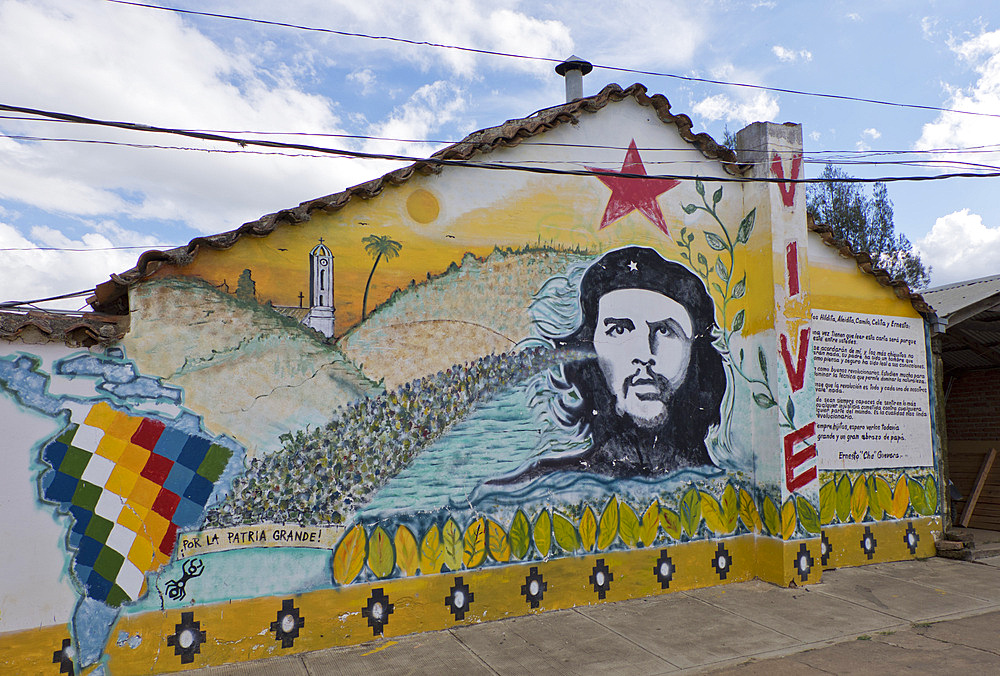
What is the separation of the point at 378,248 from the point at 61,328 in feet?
8.32

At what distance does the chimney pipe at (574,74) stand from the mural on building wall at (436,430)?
4.37ft

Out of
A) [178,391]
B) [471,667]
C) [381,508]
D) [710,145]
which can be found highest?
[710,145]

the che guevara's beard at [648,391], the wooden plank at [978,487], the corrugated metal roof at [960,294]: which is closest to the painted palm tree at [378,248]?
the che guevara's beard at [648,391]

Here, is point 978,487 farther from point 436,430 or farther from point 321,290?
point 321,290

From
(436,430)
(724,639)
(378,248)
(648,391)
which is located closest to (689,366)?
(648,391)

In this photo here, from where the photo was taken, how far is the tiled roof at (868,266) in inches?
326

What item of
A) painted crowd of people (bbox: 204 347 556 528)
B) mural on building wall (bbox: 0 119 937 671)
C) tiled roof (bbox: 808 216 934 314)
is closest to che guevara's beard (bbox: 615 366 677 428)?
mural on building wall (bbox: 0 119 937 671)

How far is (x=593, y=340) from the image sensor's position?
691cm

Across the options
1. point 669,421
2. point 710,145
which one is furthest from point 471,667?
point 710,145

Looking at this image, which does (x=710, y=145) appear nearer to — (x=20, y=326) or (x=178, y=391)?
(x=178, y=391)

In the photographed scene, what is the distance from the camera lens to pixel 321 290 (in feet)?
18.9

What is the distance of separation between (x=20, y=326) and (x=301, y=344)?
1.97 m

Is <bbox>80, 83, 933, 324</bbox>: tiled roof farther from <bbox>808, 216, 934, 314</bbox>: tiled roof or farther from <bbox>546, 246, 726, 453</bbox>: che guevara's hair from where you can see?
<bbox>546, 246, 726, 453</bbox>: che guevara's hair

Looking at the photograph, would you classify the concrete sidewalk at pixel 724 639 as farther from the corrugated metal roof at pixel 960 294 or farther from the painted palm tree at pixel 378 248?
the corrugated metal roof at pixel 960 294
